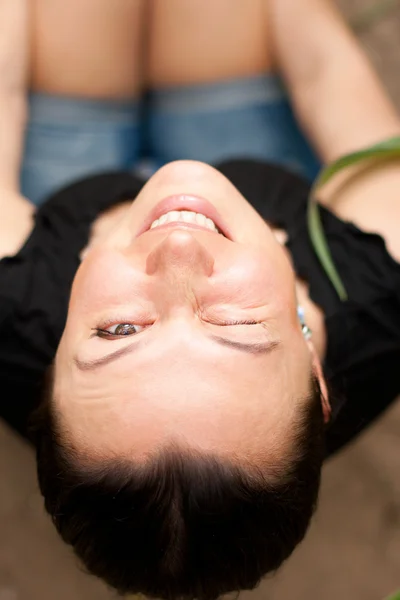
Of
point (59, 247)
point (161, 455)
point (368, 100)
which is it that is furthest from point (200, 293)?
point (368, 100)

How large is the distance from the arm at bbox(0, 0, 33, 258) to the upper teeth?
261 mm

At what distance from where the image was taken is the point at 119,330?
0.57 m

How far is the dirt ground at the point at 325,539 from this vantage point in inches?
40.0

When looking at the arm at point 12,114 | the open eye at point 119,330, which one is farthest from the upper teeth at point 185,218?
the arm at point 12,114

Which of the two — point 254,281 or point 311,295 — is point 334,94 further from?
point 254,281

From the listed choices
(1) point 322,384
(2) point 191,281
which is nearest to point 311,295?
(1) point 322,384

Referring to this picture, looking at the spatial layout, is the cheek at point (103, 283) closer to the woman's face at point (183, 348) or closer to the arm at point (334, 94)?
the woman's face at point (183, 348)

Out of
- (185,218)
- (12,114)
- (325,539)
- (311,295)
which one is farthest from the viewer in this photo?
(325,539)

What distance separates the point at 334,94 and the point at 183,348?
0.58m

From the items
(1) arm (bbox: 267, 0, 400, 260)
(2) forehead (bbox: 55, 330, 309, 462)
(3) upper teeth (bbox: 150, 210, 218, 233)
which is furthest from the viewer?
(1) arm (bbox: 267, 0, 400, 260)

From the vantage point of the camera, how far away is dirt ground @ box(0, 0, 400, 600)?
1.02 metres

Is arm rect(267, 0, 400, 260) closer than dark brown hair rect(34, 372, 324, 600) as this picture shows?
No

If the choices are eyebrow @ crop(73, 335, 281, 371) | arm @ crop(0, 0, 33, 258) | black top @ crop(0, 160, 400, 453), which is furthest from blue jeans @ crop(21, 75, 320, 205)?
eyebrow @ crop(73, 335, 281, 371)

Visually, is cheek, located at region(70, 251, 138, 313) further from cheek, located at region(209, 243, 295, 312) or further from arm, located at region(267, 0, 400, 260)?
arm, located at region(267, 0, 400, 260)
